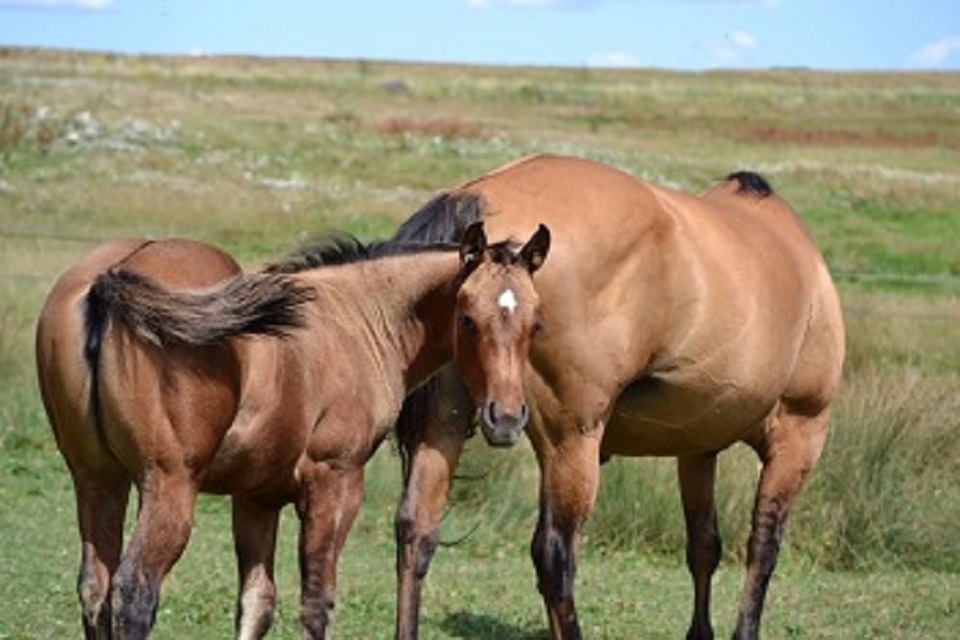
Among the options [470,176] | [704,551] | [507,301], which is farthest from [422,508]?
[470,176]

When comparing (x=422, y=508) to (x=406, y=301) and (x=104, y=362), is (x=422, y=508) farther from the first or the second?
(x=104, y=362)

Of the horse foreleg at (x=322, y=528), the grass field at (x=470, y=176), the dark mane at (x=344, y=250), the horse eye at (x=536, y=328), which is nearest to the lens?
the horse foreleg at (x=322, y=528)

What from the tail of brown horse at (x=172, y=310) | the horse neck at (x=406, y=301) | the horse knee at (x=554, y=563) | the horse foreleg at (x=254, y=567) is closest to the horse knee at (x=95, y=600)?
the horse foreleg at (x=254, y=567)

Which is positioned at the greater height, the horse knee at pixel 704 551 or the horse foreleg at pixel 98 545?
the horse foreleg at pixel 98 545

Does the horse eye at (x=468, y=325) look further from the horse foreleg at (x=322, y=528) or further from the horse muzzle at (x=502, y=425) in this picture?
the horse foreleg at (x=322, y=528)

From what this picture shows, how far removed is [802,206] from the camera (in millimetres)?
34625

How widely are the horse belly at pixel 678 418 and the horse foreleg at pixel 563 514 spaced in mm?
338

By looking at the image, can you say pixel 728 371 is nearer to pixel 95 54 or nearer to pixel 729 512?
pixel 729 512

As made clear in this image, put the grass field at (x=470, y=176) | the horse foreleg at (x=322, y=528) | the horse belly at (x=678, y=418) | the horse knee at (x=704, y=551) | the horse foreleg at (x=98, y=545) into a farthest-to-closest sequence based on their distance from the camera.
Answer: the grass field at (x=470, y=176) → the horse knee at (x=704, y=551) → the horse belly at (x=678, y=418) → the horse foreleg at (x=322, y=528) → the horse foreleg at (x=98, y=545)

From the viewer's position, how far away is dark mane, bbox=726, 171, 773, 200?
28.7 feet

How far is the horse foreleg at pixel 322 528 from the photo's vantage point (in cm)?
616

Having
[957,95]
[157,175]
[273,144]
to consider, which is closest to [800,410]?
[157,175]

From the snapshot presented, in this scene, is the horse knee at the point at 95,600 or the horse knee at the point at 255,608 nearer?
the horse knee at the point at 95,600

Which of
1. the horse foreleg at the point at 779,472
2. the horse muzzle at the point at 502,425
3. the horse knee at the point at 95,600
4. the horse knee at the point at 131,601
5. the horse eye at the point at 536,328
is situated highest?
the horse eye at the point at 536,328
